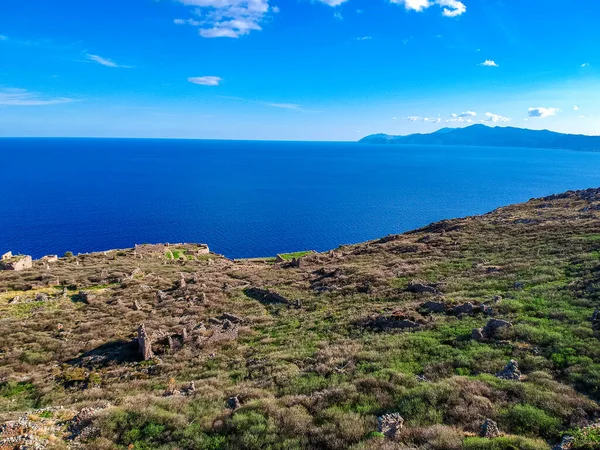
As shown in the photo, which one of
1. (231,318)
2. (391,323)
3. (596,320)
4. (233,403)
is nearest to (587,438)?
(596,320)

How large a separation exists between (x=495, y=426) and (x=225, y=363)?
44.7ft

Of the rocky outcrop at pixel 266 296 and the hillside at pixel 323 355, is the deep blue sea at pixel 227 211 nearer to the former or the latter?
the rocky outcrop at pixel 266 296

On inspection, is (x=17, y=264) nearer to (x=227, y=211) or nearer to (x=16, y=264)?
(x=16, y=264)

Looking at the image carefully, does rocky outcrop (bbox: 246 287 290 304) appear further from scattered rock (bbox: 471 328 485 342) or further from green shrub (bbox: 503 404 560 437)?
green shrub (bbox: 503 404 560 437)

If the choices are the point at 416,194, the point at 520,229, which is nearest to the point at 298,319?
the point at 520,229

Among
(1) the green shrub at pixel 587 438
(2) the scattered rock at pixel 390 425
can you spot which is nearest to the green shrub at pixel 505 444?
(1) the green shrub at pixel 587 438

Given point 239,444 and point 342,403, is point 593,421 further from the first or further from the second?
Result: point 239,444

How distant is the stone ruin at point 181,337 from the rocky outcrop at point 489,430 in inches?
642

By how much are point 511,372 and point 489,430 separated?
437 centimetres

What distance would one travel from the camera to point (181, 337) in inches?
927

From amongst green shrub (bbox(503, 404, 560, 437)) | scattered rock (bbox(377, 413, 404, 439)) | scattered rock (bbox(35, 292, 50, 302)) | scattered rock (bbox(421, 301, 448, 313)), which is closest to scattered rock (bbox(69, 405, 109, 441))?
scattered rock (bbox(377, 413, 404, 439))

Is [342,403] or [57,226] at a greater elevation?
[342,403]

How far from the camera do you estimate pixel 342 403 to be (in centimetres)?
1327

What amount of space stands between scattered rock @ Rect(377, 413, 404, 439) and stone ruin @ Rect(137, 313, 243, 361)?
14.1m
